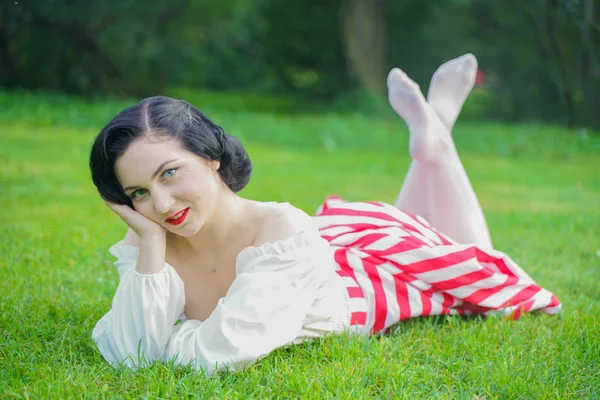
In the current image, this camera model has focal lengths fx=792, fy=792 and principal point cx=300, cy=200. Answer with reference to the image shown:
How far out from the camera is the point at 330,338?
104 inches

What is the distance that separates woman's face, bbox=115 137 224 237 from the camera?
2322 millimetres

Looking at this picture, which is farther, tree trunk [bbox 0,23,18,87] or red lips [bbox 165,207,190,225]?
tree trunk [bbox 0,23,18,87]

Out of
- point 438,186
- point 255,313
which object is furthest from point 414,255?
point 255,313

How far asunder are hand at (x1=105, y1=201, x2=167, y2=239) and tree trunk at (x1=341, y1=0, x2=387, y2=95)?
10.8 m

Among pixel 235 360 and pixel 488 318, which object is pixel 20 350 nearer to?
pixel 235 360

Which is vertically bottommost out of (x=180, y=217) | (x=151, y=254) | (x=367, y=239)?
(x=367, y=239)

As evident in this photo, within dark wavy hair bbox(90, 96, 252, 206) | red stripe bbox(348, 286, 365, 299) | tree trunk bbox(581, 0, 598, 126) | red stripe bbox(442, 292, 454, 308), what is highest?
tree trunk bbox(581, 0, 598, 126)

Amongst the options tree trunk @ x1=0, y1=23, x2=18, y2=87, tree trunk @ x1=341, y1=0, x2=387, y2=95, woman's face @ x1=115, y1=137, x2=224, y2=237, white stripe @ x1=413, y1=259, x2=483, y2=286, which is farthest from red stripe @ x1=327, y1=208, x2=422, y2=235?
tree trunk @ x1=341, y1=0, x2=387, y2=95

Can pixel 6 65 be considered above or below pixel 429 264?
above

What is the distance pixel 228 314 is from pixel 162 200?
1.27ft

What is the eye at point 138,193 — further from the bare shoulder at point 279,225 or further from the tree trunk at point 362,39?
the tree trunk at point 362,39

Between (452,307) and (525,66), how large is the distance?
10.3m

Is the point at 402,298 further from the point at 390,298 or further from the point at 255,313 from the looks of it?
the point at 255,313

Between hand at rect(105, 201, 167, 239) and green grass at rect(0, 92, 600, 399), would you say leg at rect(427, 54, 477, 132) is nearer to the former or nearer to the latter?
green grass at rect(0, 92, 600, 399)
